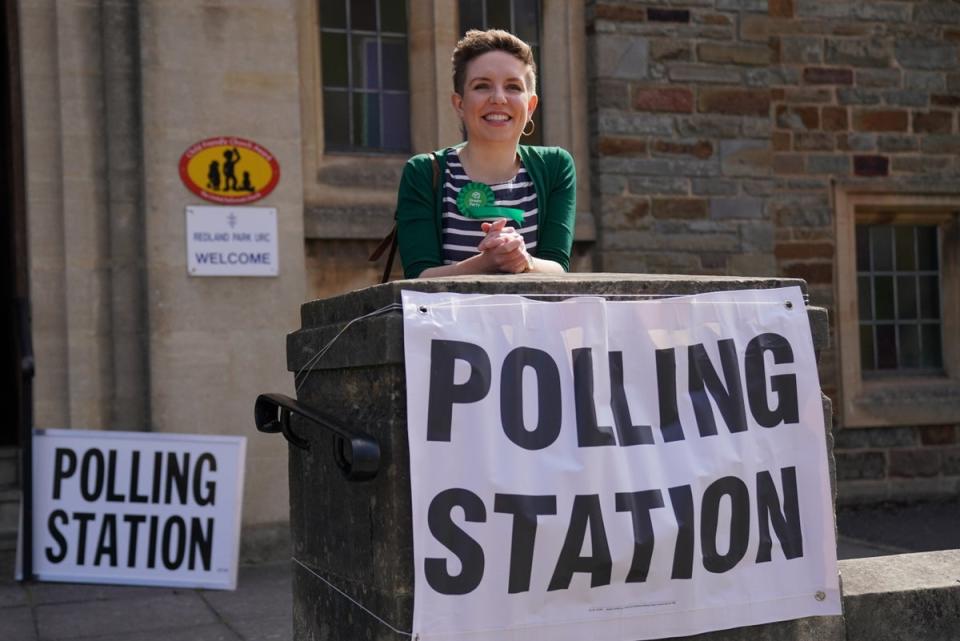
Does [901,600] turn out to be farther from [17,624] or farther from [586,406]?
[17,624]

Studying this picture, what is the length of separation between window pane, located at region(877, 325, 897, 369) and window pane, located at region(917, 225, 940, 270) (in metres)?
0.64

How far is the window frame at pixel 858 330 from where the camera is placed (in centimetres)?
916

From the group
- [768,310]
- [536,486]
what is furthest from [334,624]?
[768,310]

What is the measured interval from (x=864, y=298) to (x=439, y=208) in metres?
7.46

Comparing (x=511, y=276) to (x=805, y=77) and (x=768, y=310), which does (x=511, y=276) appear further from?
(x=805, y=77)

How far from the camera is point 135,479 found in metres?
6.61

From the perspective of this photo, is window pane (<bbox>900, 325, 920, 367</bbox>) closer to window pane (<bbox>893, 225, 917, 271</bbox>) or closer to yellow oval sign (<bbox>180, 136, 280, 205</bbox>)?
window pane (<bbox>893, 225, 917, 271</bbox>)

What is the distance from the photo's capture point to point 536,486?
8.39 feet

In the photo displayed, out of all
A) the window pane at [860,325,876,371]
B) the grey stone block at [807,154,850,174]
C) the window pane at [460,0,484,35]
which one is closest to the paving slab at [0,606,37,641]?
the window pane at [460,0,484,35]

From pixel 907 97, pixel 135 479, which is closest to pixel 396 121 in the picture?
pixel 135 479

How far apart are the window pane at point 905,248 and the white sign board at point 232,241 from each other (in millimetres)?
5351

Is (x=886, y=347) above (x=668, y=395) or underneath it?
underneath

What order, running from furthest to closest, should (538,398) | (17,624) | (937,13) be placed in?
(937,13) → (17,624) → (538,398)

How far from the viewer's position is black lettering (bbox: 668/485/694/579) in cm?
269
